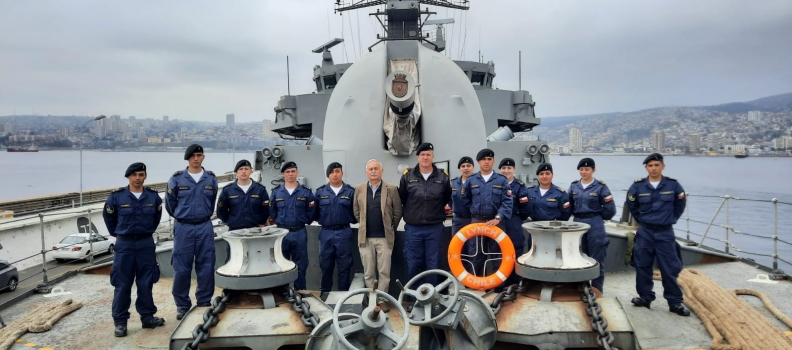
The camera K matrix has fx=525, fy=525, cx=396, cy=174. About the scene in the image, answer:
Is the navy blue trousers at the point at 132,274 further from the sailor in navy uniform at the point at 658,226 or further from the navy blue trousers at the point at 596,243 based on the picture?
the sailor in navy uniform at the point at 658,226

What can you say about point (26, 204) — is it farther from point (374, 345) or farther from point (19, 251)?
point (374, 345)

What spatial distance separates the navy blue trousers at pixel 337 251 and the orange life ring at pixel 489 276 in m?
1.00

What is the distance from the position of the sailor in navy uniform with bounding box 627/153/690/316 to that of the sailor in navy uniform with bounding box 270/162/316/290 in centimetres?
268

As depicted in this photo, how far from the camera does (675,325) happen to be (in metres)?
3.95

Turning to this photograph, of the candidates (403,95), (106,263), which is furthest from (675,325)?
(106,263)

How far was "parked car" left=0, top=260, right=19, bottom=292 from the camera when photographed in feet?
22.9

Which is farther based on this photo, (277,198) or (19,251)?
(19,251)

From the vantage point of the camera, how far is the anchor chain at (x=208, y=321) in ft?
9.50

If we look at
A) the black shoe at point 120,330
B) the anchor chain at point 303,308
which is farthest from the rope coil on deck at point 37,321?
the anchor chain at point 303,308

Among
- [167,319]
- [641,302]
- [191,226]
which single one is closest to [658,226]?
[641,302]

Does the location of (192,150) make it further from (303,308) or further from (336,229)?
(303,308)

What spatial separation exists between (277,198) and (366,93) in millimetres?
1523

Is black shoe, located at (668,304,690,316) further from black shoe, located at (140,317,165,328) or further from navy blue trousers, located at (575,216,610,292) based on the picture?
black shoe, located at (140,317,165,328)

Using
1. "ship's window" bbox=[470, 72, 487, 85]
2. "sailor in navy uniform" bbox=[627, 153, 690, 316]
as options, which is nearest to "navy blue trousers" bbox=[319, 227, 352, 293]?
"sailor in navy uniform" bbox=[627, 153, 690, 316]
